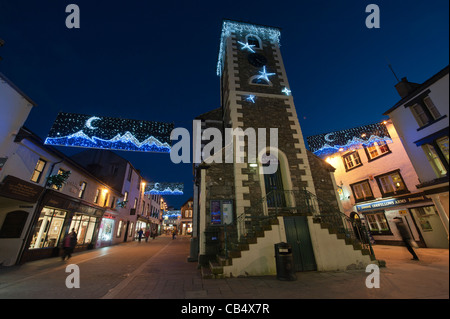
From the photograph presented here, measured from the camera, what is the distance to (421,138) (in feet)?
7.90

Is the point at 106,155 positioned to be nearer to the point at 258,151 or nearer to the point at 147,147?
the point at 147,147

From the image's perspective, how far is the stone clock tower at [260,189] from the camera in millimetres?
7117

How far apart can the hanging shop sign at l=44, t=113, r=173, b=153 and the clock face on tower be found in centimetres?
824

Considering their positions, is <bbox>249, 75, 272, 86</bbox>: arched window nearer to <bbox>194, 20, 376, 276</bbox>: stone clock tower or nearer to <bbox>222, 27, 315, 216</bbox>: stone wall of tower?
<bbox>194, 20, 376, 276</bbox>: stone clock tower

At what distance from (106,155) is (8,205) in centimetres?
1492

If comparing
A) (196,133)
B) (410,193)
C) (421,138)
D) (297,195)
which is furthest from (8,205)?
(410,193)

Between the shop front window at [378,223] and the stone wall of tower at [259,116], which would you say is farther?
the shop front window at [378,223]

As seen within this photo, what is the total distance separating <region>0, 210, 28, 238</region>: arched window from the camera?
9.45m

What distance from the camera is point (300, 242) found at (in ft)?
24.2

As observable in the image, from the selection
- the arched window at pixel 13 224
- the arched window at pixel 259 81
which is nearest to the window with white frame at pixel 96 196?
the arched window at pixel 13 224

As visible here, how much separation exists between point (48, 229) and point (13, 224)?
2.33m

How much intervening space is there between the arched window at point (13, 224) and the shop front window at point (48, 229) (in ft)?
2.90

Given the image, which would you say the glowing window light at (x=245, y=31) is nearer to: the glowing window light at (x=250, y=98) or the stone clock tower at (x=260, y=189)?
the stone clock tower at (x=260, y=189)

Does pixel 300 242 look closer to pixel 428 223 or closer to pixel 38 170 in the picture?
pixel 428 223
